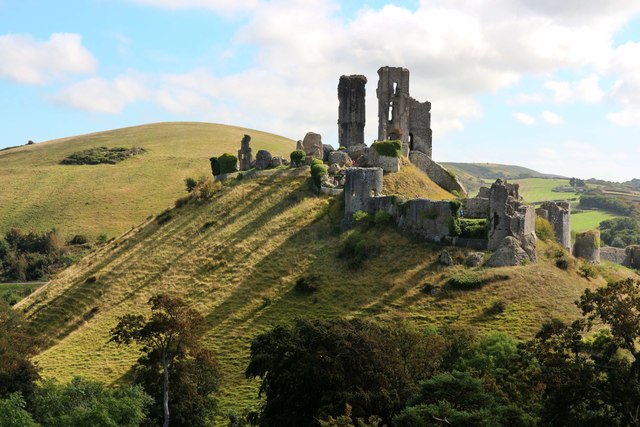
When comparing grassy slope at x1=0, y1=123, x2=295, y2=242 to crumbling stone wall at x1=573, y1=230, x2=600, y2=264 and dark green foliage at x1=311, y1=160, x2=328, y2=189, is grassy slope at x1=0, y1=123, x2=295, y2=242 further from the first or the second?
crumbling stone wall at x1=573, y1=230, x2=600, y2=264

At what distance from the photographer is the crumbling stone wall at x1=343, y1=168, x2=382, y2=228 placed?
59875 mm

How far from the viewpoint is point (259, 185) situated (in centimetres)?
7306

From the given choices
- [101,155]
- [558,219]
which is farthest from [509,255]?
[101,155]

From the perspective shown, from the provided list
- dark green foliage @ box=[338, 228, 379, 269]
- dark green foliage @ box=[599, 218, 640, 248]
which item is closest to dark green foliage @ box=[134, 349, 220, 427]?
dark green foliage @ box=[338, 228, 379, 269]

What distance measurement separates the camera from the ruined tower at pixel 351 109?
81062 millimetres

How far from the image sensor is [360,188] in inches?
2360

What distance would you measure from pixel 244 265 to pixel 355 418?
31.0 m

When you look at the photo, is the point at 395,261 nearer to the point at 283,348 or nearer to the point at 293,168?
the point at 283,348

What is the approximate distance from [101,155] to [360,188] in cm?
10051

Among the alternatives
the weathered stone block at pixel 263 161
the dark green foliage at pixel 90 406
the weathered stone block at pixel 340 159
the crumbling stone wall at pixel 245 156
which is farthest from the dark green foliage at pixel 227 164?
the dark green foliage at pixel 90 406

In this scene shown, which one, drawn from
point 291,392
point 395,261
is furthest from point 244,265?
point 291,392

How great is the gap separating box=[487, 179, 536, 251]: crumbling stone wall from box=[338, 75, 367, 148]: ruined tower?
31829 mm

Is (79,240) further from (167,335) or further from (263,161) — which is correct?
(167,335)

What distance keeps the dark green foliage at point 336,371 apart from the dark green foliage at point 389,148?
34655 mm
